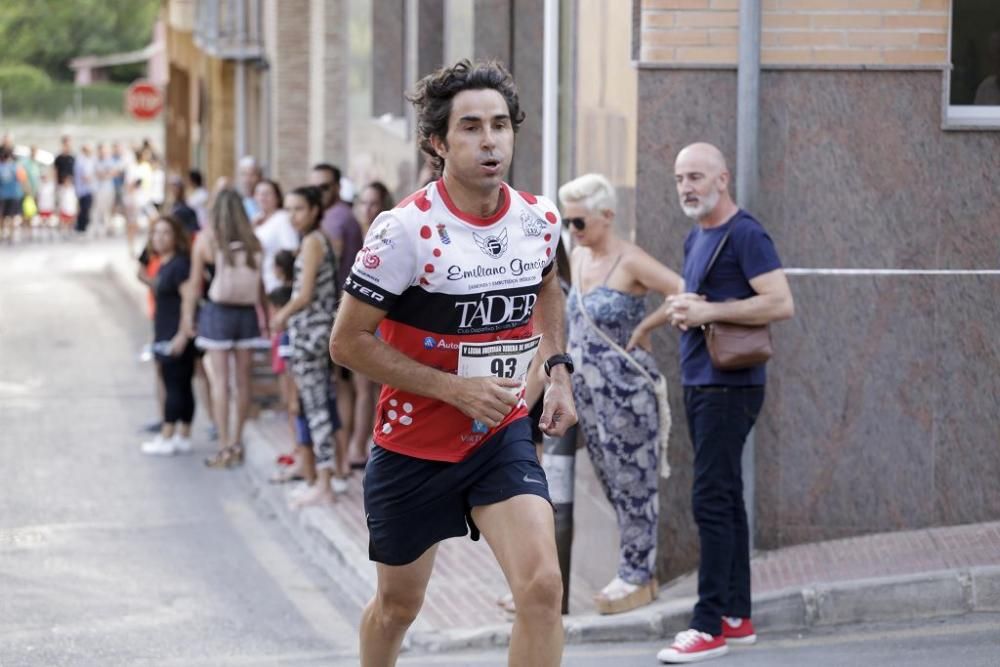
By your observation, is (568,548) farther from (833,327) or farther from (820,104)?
(820,104)

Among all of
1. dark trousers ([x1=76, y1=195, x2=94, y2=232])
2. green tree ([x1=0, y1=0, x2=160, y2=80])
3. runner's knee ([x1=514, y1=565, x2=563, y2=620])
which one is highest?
green tree ([x1=0, y1=0, x2=160, y2=80])

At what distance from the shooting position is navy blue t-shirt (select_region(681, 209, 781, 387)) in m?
7.03

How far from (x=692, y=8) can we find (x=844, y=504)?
7.52 ft

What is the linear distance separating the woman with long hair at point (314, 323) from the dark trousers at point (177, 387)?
2541 millimetres

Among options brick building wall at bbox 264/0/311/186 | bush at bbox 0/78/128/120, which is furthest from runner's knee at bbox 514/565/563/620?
bush at bbox 0/78/128/120

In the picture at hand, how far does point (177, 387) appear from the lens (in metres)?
13.3

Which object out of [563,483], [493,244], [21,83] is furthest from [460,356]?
[21,83]

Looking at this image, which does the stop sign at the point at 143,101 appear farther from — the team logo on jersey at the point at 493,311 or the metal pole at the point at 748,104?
the team logo on jersey at the point at 493,311

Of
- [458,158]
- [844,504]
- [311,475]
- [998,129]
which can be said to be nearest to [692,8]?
[998,129]

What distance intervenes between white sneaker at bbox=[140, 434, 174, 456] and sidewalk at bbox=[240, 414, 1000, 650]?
4.78m

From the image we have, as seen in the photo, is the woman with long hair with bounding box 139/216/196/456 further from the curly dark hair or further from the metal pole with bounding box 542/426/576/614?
the curly dark hair

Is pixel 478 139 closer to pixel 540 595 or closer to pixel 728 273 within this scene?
pixel 540 595

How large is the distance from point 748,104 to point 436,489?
3096mm

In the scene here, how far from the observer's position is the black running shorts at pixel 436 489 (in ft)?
17.5
